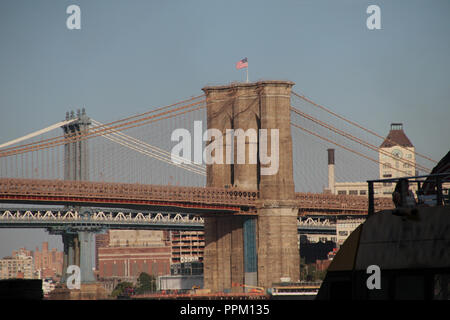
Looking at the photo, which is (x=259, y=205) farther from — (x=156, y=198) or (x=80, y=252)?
(x=80, y=252)

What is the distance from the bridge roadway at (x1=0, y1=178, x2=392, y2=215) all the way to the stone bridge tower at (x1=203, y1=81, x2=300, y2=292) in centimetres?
202

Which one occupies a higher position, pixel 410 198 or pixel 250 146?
pixel 250 146

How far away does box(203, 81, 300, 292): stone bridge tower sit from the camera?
126312mm

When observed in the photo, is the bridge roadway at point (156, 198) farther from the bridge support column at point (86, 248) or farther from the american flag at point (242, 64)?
the bridge support column at point (86, 248)

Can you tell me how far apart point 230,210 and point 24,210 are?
7235 cm

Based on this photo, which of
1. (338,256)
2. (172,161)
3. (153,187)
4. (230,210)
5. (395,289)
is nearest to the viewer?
(395,289)

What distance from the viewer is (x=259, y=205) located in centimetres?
12744

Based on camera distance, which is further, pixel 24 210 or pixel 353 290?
pixel 24 210

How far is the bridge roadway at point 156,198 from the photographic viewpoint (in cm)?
10588

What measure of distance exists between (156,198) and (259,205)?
16825mm

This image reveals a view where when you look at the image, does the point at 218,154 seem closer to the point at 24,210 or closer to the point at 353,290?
the point at 24,210

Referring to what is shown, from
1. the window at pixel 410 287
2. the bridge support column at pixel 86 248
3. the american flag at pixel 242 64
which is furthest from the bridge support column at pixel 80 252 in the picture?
the window at pixel 410 287
